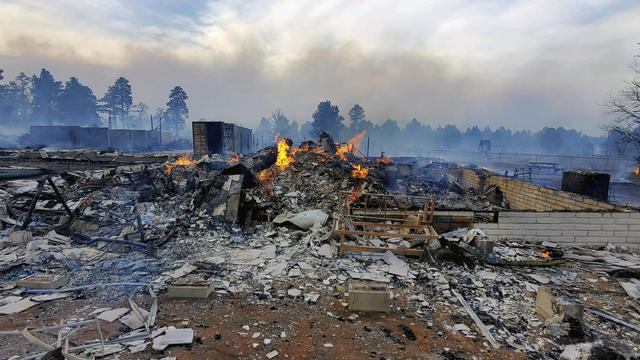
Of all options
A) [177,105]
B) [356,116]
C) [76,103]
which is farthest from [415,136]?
[76,103]

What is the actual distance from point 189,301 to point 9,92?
87357mm

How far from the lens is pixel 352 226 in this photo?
7.65 meters

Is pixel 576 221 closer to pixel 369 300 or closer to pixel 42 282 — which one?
pixel 369 300

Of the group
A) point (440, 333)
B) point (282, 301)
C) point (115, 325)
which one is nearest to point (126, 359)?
point (115, 325)

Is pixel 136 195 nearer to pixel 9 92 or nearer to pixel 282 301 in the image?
pixel 282 301

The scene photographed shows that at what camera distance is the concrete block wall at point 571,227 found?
760 cm

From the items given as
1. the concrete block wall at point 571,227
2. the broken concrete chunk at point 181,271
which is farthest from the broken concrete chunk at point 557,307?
the broken concrete chunk at point 181,271

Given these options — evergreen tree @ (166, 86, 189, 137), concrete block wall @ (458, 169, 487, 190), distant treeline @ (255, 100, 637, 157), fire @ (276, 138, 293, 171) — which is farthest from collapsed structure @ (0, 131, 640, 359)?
evergreen tree @ (166, 86, 189, 137)

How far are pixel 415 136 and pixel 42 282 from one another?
106475mm

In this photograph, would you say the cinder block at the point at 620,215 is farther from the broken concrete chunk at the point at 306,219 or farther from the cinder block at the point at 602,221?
the broken concrete chunk at the point at 306,219

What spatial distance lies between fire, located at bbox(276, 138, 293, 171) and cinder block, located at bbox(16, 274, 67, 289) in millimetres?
9158

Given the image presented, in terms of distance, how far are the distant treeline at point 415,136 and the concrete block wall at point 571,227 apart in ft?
170

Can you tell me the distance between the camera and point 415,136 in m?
103

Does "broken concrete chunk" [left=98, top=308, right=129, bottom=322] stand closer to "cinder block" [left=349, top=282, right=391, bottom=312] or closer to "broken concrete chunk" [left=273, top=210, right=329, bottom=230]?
"cinder block" [left=349, top=282, right=391, bottom=312]
